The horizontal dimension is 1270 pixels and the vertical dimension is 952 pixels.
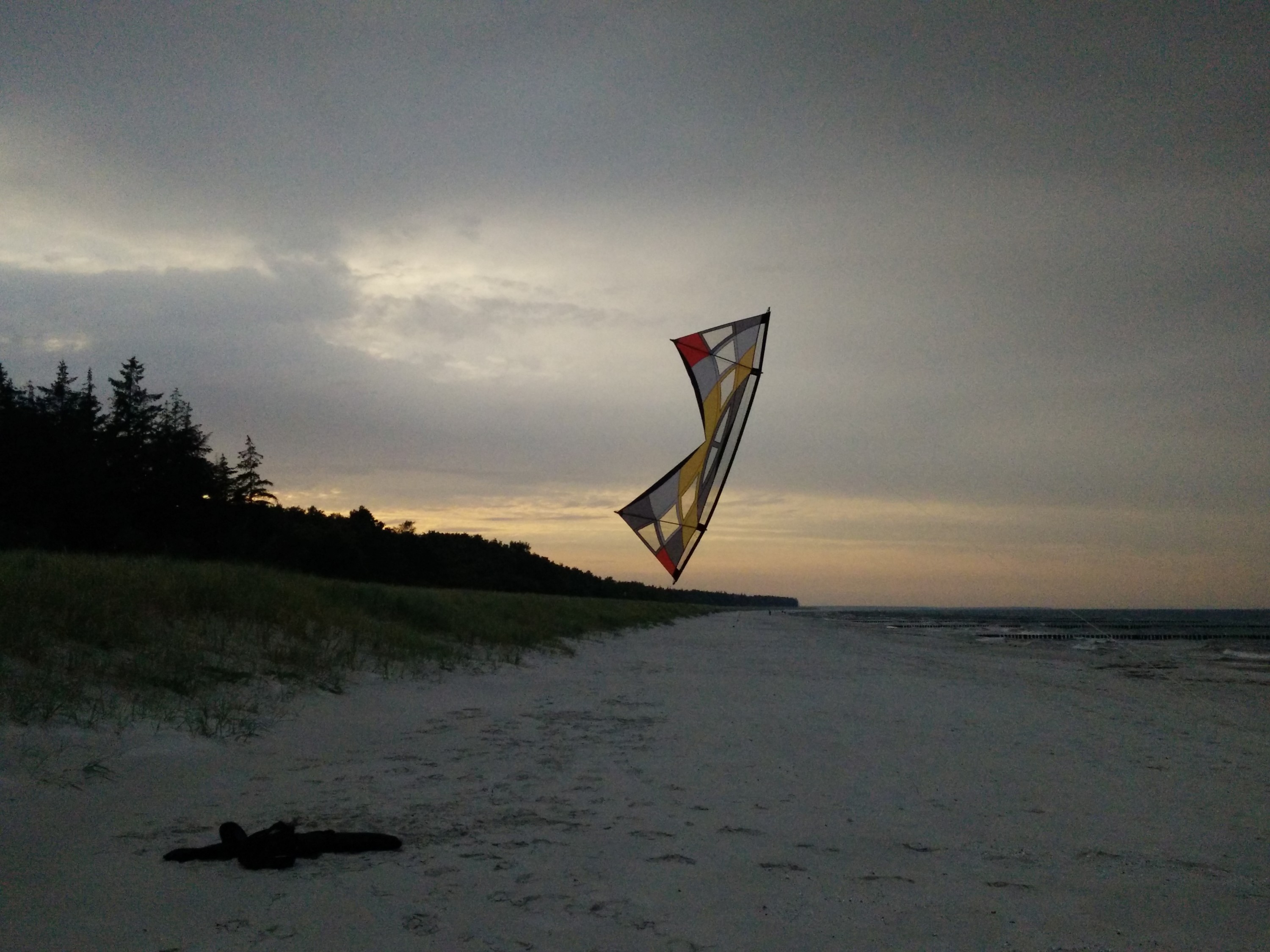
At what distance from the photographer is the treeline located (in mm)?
30156

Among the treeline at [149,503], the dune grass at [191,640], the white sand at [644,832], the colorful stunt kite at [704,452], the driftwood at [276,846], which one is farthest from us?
the treeline at [149,503]

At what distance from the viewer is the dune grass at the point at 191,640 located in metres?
5.94

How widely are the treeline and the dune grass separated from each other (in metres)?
13.4

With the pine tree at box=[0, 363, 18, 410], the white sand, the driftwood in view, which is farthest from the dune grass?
the pine tree at box=[0, 363, 18, 410]

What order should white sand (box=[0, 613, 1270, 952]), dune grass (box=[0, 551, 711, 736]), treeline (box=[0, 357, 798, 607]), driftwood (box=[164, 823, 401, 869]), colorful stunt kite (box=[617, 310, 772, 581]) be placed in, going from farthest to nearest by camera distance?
treeline (box=[0, 357, 798, 607]) < colorful stunt kite (box=[617, 310, 772, 581]) < dune grass (box=[0, 551, 711, 736]) < driftwood (box=[164, 823, 401, 869]) < white sand (box=[0, 613, 1270, 952])

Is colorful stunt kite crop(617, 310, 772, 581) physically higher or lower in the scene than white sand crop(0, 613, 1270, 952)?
higher

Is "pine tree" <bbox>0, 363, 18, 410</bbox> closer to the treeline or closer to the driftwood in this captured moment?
the treeline

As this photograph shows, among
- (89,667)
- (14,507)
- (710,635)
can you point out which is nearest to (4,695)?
(89,667)

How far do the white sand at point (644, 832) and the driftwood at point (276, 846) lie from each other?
57 mm

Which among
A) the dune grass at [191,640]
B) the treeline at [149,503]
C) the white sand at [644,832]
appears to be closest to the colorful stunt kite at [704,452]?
the white sand at [644,832]

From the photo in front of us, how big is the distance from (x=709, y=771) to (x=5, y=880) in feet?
13.9

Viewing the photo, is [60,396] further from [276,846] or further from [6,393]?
[276,846]

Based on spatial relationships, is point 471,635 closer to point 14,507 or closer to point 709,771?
point 709,771

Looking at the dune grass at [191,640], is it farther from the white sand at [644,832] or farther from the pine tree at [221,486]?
the pine tree at [221,486]
